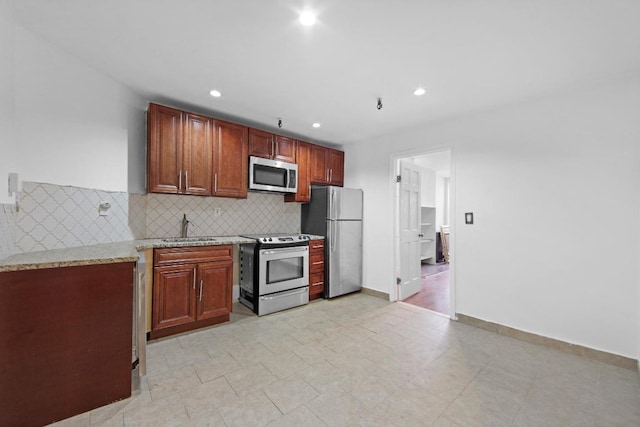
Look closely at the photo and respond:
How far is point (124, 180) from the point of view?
2.58 m

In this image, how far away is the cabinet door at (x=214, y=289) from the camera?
2.72 metres

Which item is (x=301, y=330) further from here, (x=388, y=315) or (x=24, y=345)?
(x=24, y=345)

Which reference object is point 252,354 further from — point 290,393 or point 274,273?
point 274,273

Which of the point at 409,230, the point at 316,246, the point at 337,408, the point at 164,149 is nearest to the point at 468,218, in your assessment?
the point at 409,230

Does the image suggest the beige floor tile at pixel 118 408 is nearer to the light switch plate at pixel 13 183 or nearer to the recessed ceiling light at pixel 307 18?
the light switch plate at pixel 13 183

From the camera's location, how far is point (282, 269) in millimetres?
3312

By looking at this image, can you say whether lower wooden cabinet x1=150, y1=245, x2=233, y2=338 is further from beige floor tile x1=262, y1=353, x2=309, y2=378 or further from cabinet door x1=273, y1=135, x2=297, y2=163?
cabinet door x1=273, y1=135, x2=297, y2=163

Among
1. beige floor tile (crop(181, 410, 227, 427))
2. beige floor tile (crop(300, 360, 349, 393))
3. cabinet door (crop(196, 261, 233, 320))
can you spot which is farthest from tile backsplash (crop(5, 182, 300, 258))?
beige floor tile (crop(300, 360, 349, 393))

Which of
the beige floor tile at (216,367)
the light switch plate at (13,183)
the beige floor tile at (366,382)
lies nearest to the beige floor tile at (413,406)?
the beige floor tile at (366,382)

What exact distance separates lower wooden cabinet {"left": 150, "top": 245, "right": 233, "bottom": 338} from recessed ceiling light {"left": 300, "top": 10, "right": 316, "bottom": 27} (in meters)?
2.20

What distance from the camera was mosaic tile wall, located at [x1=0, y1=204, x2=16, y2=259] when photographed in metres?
1.59

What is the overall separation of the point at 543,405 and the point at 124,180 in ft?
12.5

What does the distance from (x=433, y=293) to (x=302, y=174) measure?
279 cm

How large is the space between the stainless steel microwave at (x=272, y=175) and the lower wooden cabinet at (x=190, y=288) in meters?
0.94
